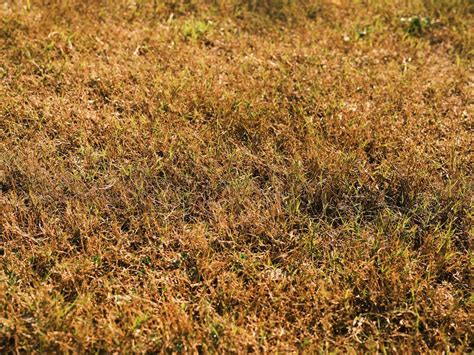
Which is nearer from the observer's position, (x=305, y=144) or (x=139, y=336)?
(x=139, y=336)

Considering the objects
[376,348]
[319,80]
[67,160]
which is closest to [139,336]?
[376,348]

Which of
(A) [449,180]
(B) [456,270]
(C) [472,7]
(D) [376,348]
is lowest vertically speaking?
(D) [376,348]

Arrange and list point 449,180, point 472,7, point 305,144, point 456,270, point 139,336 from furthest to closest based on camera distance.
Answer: point 472,7
point 305,144
point 449,180
point 456,270
point 139,336

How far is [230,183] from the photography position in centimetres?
298

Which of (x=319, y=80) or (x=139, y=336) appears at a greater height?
(x=319, y=80)

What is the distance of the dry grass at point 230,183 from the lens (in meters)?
2.38

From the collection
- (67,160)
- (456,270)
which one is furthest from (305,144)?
(67,160)

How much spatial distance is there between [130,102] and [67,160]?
2.04ft

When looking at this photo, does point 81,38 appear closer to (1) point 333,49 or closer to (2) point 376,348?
(1) point 333,49

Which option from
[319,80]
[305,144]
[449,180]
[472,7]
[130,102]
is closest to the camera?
[449,180]

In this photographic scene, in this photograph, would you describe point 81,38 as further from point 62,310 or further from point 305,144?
point 62,310

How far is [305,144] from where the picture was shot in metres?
3.27

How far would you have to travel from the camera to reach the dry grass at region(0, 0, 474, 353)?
2379 mm

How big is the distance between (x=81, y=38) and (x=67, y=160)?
1.36 m
